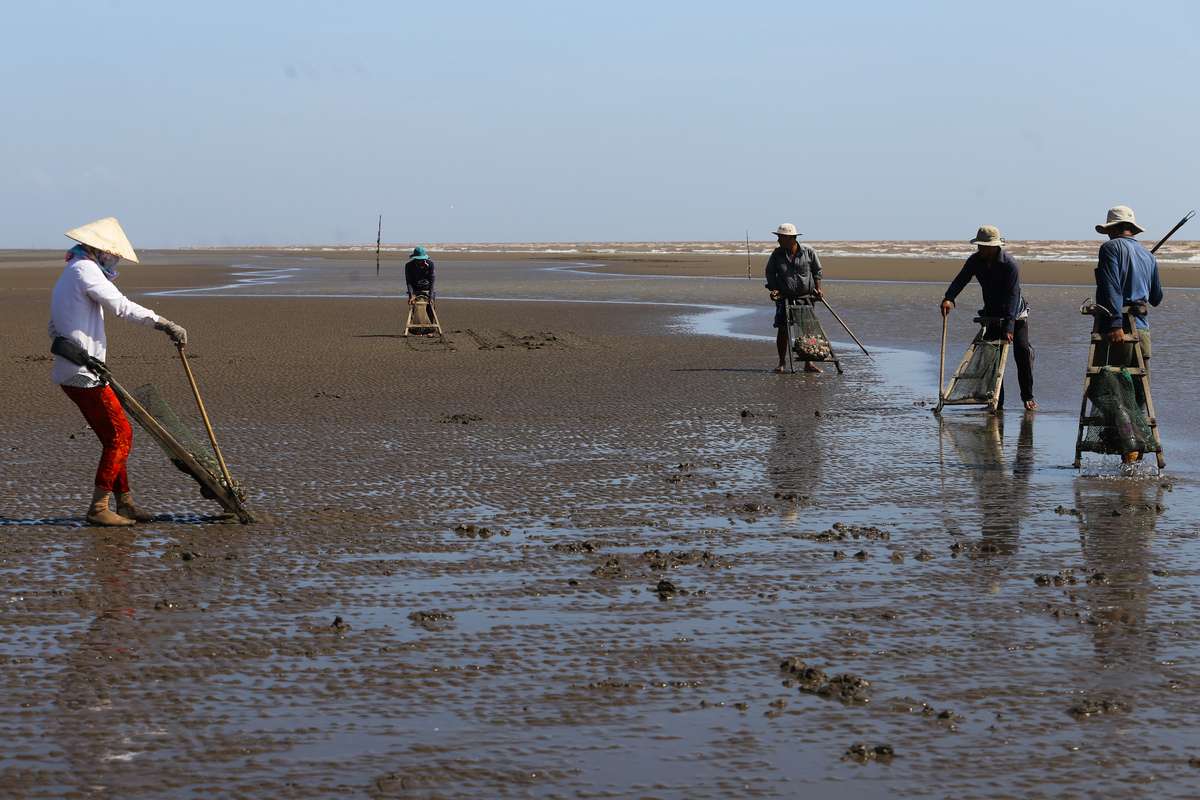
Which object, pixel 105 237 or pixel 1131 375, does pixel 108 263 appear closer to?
pixel 105 237

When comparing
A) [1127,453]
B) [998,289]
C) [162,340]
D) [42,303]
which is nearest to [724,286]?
[42,303]

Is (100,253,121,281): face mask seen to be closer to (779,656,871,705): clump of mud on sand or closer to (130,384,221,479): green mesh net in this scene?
(130,384,221,479): green mesh net

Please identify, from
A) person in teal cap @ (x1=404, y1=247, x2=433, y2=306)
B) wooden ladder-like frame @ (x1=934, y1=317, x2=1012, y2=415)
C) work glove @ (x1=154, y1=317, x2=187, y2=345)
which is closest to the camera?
work glove @ (x1=154, y1=317, x2=187, y2=345)

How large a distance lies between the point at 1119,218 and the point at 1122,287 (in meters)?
0.55

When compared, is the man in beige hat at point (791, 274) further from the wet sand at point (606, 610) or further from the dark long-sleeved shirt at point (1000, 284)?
the dark long-sleeved shirt at point (1000, 284)

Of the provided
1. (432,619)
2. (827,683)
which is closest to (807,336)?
(432,619)


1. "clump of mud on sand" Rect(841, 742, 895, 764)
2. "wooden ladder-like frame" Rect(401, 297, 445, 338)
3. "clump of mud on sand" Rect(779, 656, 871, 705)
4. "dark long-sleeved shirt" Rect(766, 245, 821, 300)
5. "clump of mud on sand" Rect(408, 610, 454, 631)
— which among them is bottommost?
"clump of mud on sand" Rect(408, 610, 454, 631)

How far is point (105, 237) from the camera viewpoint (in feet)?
26.2

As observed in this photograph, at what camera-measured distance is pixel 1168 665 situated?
5.42 metres

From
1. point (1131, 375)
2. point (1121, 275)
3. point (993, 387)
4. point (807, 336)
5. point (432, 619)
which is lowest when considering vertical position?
point (432, 619)

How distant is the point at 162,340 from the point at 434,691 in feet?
58.0

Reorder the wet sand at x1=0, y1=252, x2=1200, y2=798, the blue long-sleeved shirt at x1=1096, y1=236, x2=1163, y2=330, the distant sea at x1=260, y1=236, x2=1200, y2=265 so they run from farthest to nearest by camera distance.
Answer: the distant sea at x1=260, y1=236, x2=1200, y2=265
the blue long-sleeved shirt at x1=1096, y1=236, x2=1163, y2=330
the wet sand at x1=0, y1=252, x2=1200, y2=798

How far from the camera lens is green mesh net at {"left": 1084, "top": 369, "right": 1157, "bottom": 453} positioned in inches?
390

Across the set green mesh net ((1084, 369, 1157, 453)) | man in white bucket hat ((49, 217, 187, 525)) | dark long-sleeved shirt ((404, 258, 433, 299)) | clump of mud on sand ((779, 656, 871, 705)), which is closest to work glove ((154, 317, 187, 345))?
man in white bucket hat ((49, 217, 187, 525))
